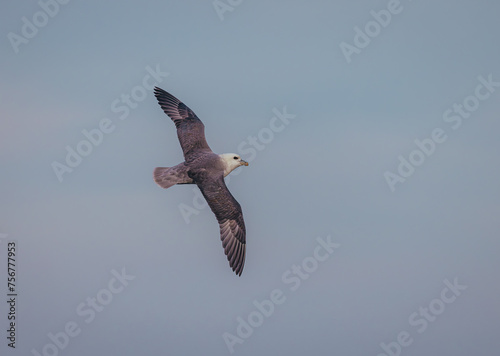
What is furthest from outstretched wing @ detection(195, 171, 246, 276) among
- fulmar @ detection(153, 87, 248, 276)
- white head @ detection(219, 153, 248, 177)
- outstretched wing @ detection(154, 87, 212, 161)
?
outstretched wing @ detection(154, 87, 212, 161)

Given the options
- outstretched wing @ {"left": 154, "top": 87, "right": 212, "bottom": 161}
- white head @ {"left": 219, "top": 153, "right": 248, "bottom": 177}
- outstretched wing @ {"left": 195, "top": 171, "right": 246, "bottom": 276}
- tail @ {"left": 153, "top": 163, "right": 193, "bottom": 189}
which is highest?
outstretched wing @ {"left": 154, "top": 87, "right": 212, "bottom": 161}

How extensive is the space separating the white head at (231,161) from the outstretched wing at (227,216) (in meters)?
0.61

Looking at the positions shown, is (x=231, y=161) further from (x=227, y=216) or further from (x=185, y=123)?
(x=185, y=123)

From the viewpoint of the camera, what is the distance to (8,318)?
26.6m

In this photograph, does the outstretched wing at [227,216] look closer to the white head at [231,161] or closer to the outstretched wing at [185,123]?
the white head at [231,161]

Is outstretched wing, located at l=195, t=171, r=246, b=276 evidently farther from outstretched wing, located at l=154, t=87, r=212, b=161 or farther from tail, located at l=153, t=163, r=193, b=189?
outstretched wing, located at l=154, t=87, r=212, b=161

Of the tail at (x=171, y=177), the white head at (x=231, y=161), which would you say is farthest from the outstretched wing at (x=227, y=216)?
the white head at (x=231, y=161)

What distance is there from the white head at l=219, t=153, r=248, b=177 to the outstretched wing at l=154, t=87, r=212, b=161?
1.41m

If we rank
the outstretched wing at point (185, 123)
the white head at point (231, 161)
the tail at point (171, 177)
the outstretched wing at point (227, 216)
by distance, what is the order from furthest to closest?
the outstretched wing at point (185, 123), the white head at point (231, 161), the tail at point (171, 177), the outstretched wing at point (227, 216)

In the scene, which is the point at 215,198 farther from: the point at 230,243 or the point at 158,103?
the point at 158,103

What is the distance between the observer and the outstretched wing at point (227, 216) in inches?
959

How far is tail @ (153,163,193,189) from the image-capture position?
24.7 meters

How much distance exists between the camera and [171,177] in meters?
24.7

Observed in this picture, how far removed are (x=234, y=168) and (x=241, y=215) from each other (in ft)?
5.67
